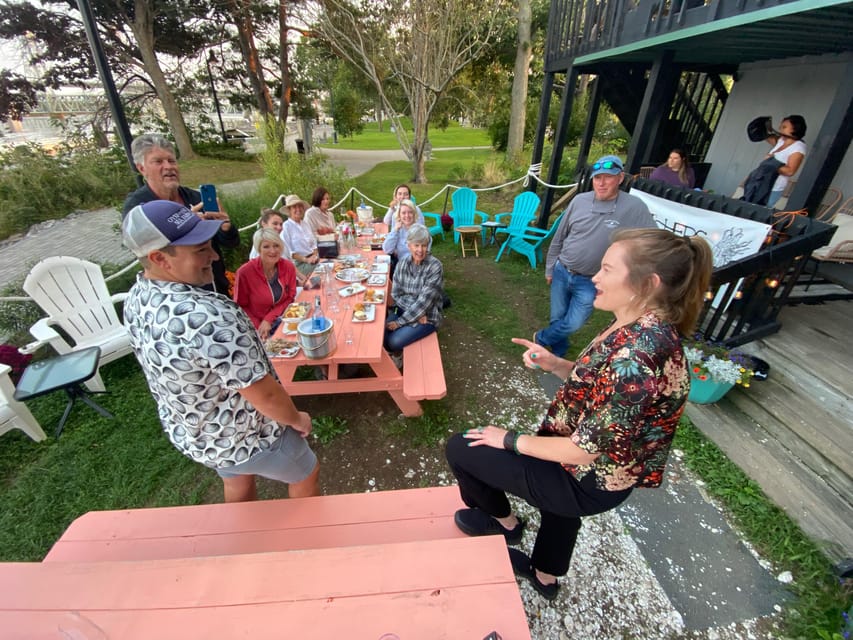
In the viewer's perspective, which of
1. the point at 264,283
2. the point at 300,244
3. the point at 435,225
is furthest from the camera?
the point at 435,225

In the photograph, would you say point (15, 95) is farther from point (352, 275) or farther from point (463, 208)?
point (352, 275)

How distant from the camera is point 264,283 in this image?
3213mm

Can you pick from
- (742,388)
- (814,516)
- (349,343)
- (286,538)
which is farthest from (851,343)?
(286,538)

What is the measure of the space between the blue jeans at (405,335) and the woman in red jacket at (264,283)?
3.34ft

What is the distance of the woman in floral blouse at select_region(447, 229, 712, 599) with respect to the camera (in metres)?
1.12

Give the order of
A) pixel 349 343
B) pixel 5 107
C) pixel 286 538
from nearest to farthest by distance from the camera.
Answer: pixel 286 538, pixel 349 343, pixel 5 107

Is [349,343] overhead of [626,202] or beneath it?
beneath

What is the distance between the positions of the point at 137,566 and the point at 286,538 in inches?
22.1

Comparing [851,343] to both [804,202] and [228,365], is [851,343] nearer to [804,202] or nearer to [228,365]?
[804,202]

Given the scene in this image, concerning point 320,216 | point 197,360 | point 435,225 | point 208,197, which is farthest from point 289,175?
point 197,360

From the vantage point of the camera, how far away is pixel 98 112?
13.5 metres

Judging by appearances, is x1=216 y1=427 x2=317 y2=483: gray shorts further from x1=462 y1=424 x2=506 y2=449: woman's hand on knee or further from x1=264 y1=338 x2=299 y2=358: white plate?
x1=264 y1=338 x2=299 y2=358: white plate

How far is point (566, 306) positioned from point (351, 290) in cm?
218

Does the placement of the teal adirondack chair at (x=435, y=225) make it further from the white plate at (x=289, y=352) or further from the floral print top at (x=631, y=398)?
the floral print top at (x=631, y=398)
